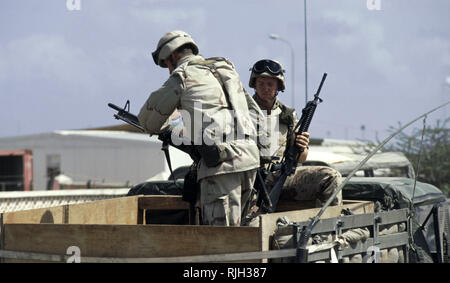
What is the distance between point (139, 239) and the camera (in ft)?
13.1

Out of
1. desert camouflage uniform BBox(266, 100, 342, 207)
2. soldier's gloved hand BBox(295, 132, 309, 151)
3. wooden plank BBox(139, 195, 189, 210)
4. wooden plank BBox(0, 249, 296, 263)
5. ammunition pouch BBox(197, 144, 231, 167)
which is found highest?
soldier's gloved hand BBox(295, 132, 309, 151)

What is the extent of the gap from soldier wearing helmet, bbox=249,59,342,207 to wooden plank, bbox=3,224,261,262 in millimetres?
1573

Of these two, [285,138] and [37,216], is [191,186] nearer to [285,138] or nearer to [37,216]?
[37,216]

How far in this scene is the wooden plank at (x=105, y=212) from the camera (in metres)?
5.39

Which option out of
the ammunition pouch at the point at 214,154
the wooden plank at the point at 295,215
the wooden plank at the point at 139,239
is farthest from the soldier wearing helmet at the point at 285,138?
the wooden plank at the point at 139,239

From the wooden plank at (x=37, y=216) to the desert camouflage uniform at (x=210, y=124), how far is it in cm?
100

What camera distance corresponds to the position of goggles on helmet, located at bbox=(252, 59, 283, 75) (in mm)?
5949

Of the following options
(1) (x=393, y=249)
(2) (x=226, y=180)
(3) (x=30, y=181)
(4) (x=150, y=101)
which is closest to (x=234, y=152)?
(2) (x=226, y=180)

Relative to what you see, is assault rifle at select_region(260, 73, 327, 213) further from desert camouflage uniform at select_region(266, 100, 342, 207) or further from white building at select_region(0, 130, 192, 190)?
white building at select_region(0, 130, 192, 190)

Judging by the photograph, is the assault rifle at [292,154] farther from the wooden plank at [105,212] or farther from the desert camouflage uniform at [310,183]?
the wooden plank at [105,212]

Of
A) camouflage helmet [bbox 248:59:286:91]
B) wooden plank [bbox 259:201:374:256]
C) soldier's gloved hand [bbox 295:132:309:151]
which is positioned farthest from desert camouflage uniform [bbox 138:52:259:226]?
camouflage helmet [bbox 248:59:286:91]

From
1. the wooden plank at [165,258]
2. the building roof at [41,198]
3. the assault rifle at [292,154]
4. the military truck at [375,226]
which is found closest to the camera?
the wooden plank at [165,258]

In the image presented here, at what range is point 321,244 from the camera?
400 centimetres

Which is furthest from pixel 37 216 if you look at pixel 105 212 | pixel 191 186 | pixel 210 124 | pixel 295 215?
pixel 295 215
